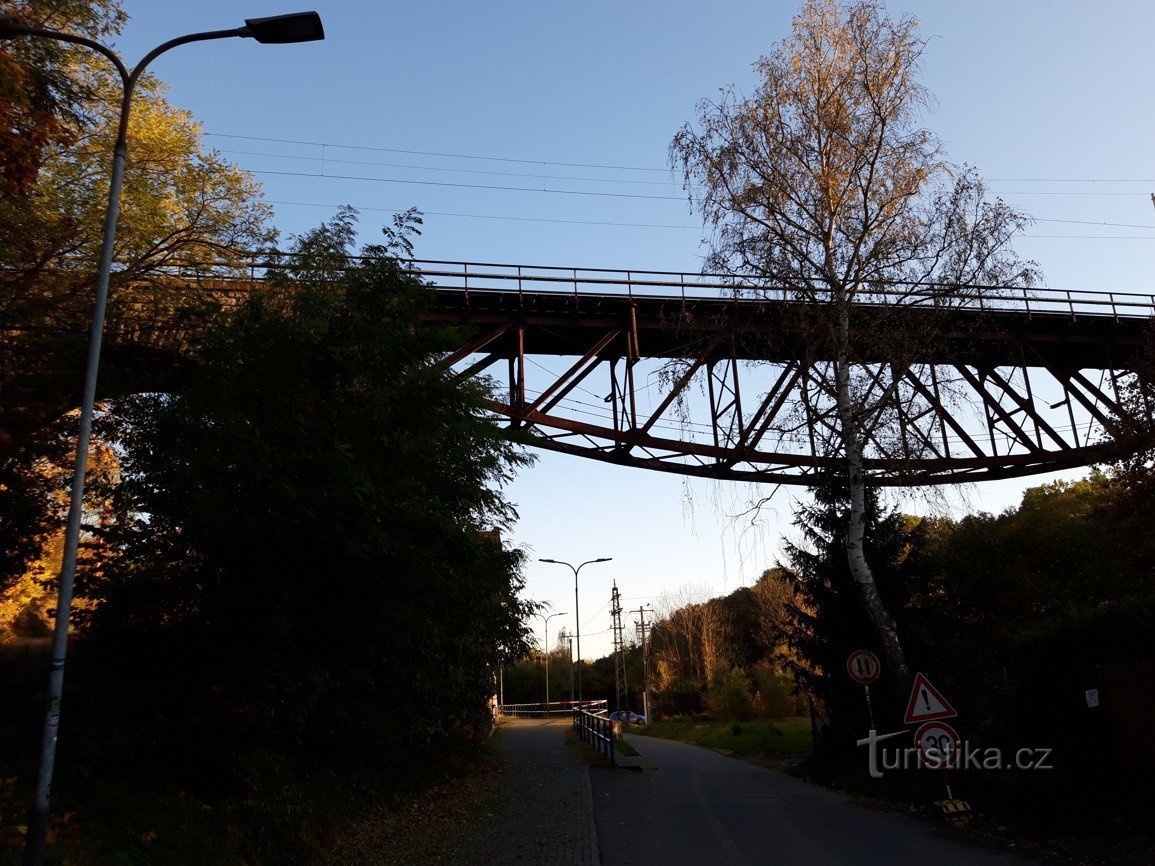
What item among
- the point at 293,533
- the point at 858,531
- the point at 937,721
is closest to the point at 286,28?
the point at 293,533

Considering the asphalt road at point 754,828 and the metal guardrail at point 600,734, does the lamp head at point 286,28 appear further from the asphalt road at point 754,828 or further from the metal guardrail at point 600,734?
the metal guardrail at point 600,734

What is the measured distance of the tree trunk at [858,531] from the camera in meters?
14.0

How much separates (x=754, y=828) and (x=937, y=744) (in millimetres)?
3073

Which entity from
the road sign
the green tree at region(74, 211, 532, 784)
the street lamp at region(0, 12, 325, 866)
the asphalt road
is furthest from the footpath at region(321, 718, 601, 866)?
the road sign

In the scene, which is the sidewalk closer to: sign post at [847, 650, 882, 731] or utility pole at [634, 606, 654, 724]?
sign post at [847, 650, 882, 731]

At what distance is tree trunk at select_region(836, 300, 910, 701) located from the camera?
1397 centimetres

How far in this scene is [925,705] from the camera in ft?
37.6

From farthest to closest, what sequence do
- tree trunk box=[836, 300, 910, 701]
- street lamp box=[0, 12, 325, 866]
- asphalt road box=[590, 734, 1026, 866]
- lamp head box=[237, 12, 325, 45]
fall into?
tree trunk box=[836, 300, 910, 701] → asphalt road box=[590, 734, 1026, 866] → lamp head box=[237, 12, 325, 45] → street lamp box=[0, 12, 325, 866]

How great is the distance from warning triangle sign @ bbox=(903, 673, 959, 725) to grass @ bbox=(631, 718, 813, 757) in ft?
45.4

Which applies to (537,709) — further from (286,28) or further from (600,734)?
(286,28)

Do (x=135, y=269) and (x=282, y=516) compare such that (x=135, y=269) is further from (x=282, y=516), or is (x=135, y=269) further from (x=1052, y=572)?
(x=1052, y=572)

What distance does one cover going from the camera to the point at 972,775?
41.2 ft

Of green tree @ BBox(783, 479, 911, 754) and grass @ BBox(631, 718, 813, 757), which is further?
grass @ BBox(631, 718, 813, 757)

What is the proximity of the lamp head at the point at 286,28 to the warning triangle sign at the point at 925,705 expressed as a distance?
36.8ft
